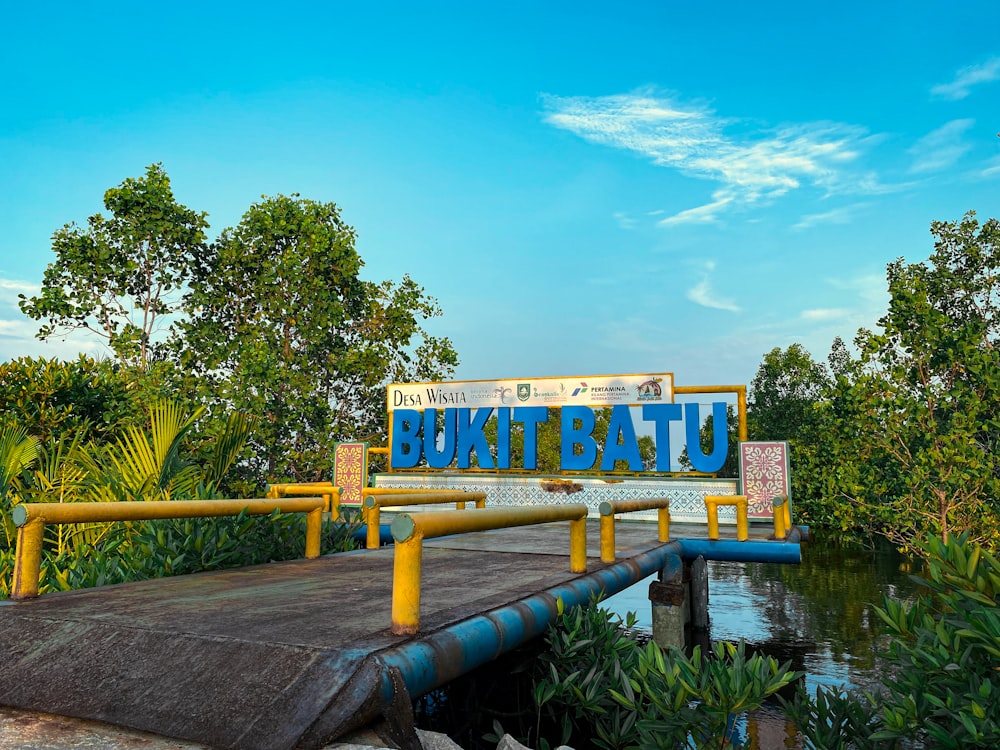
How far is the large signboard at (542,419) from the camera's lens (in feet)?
57.9

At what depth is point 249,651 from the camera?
332cm

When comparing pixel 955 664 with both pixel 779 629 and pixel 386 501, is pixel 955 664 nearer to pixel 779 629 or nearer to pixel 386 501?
pixel 386 501

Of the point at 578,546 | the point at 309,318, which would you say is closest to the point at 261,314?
the point at 309,318

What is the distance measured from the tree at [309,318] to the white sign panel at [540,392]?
5209mm

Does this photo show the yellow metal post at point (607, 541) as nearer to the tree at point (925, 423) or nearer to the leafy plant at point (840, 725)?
the leafy plant at point (840, 725)

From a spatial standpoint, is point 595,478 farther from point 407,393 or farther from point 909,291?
point 909,291

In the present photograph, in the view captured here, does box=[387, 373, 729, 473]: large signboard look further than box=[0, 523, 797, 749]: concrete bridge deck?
Yes

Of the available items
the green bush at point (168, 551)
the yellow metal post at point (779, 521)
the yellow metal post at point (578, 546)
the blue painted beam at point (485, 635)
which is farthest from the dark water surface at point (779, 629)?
the green bush at point (168, 551)

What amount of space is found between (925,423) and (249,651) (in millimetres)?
19356

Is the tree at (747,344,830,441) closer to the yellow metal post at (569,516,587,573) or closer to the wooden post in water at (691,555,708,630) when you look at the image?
the wooden post in water at (691,555,708,630)

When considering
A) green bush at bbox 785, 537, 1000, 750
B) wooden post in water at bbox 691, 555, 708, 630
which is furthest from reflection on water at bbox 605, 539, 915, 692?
green bush at bbox 785, 537, 1000, 750

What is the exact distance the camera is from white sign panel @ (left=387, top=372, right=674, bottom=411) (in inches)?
711

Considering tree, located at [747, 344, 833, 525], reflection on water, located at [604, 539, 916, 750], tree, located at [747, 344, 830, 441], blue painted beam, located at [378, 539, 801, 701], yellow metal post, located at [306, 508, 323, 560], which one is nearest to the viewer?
blue painted beam, located at [378, 539, 801, 701]

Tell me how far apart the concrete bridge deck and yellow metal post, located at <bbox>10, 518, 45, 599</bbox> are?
152 millimetres
